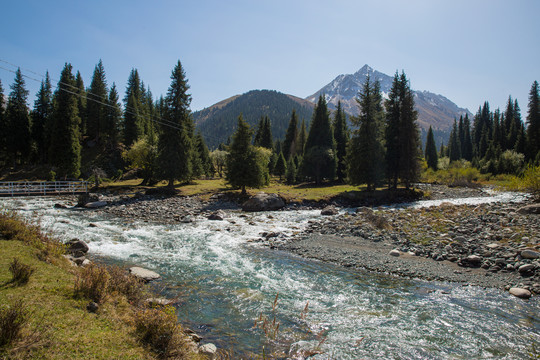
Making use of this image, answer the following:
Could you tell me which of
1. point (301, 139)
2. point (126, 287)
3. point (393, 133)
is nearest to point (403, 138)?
point (393, 133)

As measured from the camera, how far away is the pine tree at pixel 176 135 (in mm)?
36312

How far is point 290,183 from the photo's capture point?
171 feet

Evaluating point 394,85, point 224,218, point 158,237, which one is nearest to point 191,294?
point 158,237

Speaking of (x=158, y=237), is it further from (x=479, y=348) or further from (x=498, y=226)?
(x=498, y=226)

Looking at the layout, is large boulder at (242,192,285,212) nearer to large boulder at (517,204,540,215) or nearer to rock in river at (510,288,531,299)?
large boulder at (517,204,540,215)

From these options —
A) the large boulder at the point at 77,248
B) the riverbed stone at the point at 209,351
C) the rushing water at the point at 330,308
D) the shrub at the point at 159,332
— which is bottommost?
the rushing water at the point at 330,308

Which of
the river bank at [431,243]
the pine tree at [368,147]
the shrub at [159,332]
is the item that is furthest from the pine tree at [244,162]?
the shrub at [159,332]

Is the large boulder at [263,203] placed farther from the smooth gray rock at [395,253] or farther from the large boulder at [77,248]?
the large boulder at [77,248]

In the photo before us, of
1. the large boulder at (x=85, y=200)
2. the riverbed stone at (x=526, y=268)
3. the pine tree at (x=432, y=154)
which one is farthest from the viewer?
the pine tree at (x=432, y=154)

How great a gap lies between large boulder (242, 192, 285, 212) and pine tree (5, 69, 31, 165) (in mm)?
50554

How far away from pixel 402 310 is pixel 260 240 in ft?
30.5

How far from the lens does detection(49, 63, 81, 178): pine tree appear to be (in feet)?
144

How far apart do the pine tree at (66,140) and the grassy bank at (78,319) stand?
4433 cm

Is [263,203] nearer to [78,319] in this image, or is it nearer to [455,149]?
[78,319]
